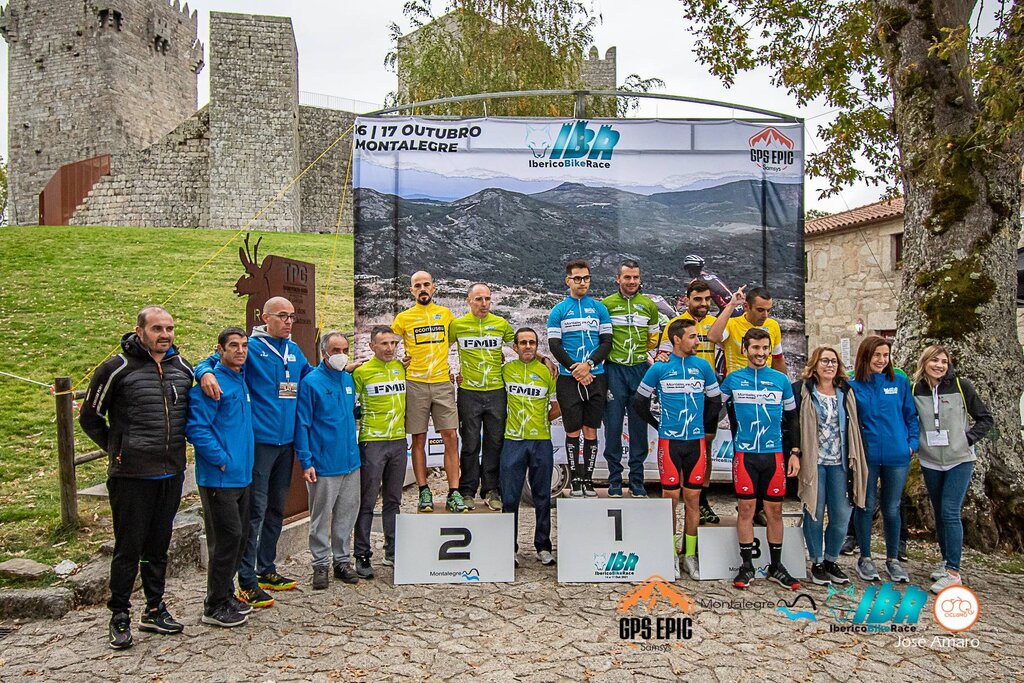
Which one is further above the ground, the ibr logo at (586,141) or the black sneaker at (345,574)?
the ibr logo at (586,141)

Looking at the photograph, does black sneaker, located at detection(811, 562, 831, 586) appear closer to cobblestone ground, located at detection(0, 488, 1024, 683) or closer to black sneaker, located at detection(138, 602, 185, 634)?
cobblestone ground, located at detection(0, 488, 1024, 683)

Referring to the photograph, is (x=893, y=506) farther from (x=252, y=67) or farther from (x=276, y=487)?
(x=252, y=67)

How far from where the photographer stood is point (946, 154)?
6.00m

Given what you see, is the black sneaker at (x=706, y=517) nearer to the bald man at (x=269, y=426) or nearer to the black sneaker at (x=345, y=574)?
the black sneaker at (x=345, y=574)

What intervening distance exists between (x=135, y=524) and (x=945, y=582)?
4.52 metres

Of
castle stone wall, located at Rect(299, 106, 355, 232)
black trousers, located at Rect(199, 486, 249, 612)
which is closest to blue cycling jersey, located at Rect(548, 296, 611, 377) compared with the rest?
black trousers, located at Rect(199, 486, 249, 612)

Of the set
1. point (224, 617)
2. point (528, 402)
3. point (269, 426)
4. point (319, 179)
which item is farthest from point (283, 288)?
point (319, 179)

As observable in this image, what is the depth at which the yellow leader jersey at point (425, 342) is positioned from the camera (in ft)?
17.6

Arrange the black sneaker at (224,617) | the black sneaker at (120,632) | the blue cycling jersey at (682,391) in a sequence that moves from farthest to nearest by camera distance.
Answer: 1. the blue cycling jersey at (682,391)
2. the black sneaker at (224,617)
3. the black sneaker at (120,632)

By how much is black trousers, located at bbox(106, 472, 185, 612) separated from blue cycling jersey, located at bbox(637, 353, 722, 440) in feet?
9.34

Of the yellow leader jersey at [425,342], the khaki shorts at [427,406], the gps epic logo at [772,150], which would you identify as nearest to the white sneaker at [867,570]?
the khaki shorts at [427,406]

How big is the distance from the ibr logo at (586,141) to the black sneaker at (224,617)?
444 cm

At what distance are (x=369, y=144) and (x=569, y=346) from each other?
8.75ft

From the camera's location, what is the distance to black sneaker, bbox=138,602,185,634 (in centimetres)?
398
